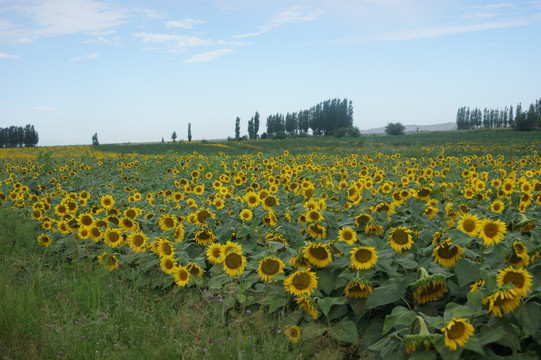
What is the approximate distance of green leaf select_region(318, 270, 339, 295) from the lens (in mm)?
2994

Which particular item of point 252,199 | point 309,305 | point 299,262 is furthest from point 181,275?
point 252,199

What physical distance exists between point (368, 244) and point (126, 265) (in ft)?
8.76

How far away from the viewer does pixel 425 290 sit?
2.45 m

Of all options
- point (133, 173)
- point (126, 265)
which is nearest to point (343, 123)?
point (133, 173)

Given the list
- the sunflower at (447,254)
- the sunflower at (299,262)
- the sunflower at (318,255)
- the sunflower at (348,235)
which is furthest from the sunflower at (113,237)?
the sunflower at (447,254)

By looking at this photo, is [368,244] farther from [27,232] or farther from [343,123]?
[343,123]

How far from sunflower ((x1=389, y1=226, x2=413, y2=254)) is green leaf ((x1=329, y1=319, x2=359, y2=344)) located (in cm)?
63

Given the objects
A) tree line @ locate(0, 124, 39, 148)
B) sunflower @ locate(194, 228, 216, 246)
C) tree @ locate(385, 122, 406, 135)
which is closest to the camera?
sunflower @ locate(194, 228, 216, 246)

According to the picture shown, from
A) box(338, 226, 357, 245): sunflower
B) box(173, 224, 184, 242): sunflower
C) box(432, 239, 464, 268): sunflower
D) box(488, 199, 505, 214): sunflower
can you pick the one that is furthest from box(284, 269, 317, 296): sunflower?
box(488, 199, 505, 214): sunflower

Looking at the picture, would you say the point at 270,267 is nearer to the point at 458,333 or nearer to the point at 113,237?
the point at 458,333

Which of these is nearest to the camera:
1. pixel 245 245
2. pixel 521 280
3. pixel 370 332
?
pixel 521 280

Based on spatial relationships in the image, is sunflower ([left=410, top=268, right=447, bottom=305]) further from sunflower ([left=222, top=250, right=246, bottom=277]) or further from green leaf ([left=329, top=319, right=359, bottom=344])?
sunflower ([left=222, top=250, right=246, bottom=277])

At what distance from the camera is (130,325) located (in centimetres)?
314

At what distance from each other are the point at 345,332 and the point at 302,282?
1.48ft
